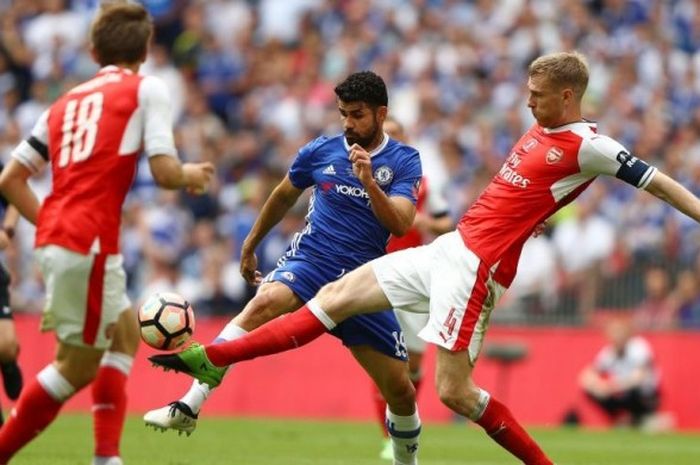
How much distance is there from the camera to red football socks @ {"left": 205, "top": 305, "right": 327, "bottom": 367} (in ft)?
29.5

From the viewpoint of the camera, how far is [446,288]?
29.7 ft

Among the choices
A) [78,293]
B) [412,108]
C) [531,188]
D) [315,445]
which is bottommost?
[315,445]

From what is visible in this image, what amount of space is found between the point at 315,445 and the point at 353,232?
15.2ft

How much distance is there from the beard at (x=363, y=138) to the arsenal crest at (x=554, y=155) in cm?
118

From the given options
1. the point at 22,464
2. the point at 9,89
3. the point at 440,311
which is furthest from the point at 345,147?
the point at 9,89

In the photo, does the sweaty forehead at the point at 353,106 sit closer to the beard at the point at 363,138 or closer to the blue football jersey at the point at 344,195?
the beard at the point at 363,138

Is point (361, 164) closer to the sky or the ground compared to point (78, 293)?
closer to the sky

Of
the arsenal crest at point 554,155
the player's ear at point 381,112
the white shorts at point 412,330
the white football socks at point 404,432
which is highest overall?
the player's ear at point 381,112

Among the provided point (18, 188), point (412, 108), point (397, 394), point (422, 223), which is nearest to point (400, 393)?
point (397, 394)

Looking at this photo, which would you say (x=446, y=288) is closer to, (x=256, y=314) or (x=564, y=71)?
(x=256, y=314)

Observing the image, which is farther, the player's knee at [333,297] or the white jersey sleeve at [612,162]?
the player's knee at [333,297]

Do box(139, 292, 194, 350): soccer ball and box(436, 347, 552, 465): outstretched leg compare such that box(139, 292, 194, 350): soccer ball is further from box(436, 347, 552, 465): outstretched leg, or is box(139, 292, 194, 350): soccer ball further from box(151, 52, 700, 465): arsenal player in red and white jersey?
box(436, 347, 552, 465): outstretched leg

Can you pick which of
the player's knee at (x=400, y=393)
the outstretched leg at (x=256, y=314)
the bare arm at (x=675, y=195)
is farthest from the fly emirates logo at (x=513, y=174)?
the outstretched leg at (x=256, y=314)

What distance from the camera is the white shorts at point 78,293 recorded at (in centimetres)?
792
